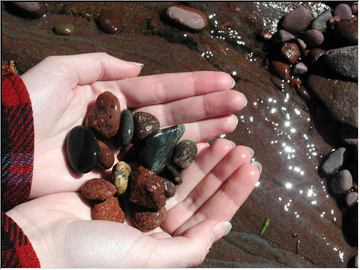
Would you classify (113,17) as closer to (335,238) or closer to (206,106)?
(206,106)

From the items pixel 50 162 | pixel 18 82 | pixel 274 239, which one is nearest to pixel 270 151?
pixel 274 239

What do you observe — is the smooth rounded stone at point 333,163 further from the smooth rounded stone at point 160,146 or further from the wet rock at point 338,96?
the smooth rounded stone at point 160,146

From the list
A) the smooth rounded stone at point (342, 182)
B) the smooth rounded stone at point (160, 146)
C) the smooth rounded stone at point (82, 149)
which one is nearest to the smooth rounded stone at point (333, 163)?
the smooth rounded stone at point (342, 182)

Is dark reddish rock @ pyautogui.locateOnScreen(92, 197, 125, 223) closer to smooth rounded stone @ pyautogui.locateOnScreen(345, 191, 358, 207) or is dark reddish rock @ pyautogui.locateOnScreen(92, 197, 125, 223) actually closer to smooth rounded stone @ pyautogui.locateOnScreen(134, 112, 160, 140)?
smooth rounded stone @ pyautogui.locateOnScreen(134, 112, 160, 140)

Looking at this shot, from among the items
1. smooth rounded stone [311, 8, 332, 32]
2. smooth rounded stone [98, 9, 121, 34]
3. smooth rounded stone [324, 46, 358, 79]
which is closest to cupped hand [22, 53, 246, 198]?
smooth rounded stone [98, 9, 121, 34]

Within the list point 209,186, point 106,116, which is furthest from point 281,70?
point 106,116

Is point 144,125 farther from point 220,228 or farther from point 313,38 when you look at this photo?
point 313,38
